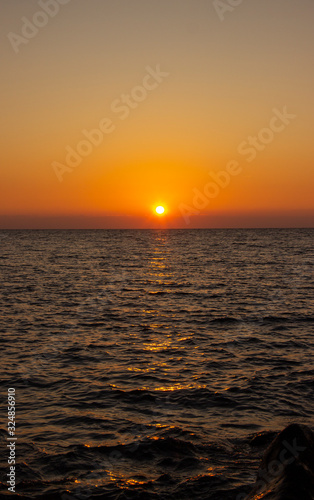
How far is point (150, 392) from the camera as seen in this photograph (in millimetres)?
13414

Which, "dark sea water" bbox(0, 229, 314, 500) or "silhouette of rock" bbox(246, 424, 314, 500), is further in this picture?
"dark sea water" bbox(0, 229, 314, 500)

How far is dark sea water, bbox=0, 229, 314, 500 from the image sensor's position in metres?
8.99

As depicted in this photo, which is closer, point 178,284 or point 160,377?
point 160,377

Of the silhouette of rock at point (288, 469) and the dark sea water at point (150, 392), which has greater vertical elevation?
the silhouette of rock at point (288, 469)

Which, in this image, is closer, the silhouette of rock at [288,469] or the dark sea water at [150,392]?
the silhouette of rock at [288,469]

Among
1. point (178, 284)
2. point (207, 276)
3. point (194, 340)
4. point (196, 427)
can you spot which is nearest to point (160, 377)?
point (196, 427)

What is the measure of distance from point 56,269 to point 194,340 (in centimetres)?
3502

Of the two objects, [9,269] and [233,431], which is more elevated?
[9,269]

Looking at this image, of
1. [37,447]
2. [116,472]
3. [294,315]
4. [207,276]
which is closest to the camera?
[116,472]

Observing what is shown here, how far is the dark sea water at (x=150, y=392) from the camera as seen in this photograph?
29.5 ft

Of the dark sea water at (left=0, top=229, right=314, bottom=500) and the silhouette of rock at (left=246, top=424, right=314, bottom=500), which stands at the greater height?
the silhouette of rock at (left=246, top=424, right=314, bottom=500)

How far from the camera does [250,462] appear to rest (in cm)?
941

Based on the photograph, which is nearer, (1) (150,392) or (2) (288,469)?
(2) (288,469)

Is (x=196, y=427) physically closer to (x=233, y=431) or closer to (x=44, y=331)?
(x=233, y=431)
